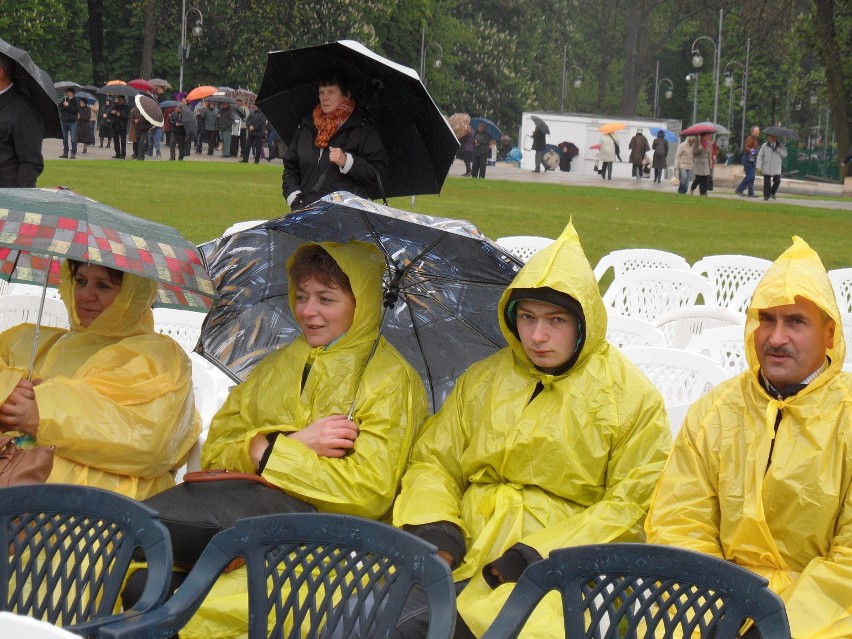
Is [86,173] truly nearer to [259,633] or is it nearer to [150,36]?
[259,633]

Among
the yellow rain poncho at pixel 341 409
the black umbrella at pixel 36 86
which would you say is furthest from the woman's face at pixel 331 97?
the yellow rain poncho at pixel 341 409

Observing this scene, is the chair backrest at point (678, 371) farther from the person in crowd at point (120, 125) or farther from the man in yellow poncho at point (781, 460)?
the person in crowd at point (120, 125)

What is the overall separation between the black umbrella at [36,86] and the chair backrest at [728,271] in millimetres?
5069

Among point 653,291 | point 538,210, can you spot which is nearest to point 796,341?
point 653,291

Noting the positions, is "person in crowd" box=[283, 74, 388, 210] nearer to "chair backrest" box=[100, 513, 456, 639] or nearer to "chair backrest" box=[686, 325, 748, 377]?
"chair backrest" box=[686, 325, 748, 377]

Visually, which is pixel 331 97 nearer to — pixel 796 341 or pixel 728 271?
pixel 796 341

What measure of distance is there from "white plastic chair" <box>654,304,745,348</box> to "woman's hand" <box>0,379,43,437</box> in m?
4.39

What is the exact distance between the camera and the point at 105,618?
2812 millimetres

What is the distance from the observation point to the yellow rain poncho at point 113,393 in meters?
3.94

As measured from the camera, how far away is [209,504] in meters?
3.74

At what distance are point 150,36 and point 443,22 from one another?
19.0 metres

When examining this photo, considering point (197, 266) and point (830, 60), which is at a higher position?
point (830, 60)

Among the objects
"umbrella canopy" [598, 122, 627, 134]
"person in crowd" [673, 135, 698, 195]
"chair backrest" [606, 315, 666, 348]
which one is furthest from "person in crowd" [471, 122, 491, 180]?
"chair backrest" [606, 315, 666, 348]

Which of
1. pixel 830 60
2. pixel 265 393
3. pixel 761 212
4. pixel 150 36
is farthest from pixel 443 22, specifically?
pixel 265 393
